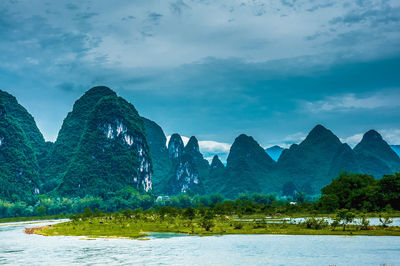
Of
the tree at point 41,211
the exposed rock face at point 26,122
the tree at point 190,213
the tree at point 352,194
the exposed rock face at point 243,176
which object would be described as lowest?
the tree at point 41,211

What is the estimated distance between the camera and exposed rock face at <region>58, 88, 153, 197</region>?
118750 mm

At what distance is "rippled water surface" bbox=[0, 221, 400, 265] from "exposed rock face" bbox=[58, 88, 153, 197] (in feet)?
307

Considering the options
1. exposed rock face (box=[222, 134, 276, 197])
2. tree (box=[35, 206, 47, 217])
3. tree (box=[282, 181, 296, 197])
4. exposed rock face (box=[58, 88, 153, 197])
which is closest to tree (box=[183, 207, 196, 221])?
tree (box=[35, 206, 47, 217])

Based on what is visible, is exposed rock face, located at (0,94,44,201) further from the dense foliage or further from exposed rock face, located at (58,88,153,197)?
the dense foliage

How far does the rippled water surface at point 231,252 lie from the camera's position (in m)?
18.3

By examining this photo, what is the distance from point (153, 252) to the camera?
2234 cm

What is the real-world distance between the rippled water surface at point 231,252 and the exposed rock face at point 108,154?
307 feet

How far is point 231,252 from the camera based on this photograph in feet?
71.0

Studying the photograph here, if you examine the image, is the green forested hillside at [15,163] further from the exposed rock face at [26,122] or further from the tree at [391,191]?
the tree at [391,191]

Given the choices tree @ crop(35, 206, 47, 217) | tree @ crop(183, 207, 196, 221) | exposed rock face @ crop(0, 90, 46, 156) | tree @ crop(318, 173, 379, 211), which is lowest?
tree @ crop(35, 206, 47, 217)

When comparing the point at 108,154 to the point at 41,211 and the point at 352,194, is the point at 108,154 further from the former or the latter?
the point at 352,194

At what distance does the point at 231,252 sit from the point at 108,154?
114 metres

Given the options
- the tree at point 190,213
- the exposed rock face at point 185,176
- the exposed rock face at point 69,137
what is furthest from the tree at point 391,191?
the exposed rock face at point 185,176

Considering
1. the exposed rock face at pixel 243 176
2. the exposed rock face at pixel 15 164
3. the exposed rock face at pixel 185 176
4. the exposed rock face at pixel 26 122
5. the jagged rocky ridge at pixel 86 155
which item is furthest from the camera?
the exposed rock face at pixel 185 176
